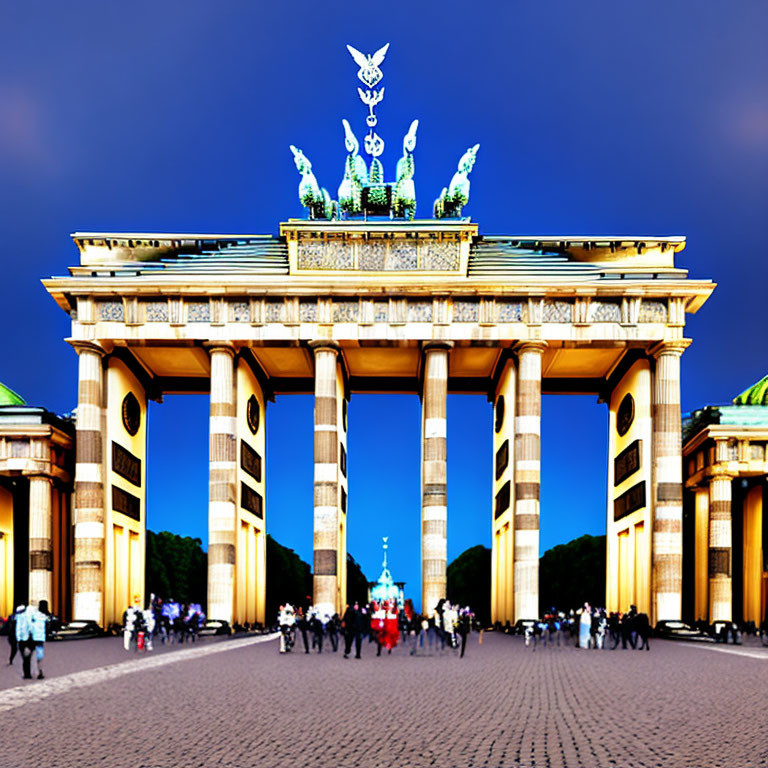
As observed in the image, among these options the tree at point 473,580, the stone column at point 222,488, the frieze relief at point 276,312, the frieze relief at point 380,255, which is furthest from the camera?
the tree at point 473,580

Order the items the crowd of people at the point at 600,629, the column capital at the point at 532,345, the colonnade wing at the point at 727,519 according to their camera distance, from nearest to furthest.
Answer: the crowd of people at the point at 600,629
the column capital at the point at 532,345
the colonnade wing at the point at 727,519

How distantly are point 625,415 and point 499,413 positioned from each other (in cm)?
714

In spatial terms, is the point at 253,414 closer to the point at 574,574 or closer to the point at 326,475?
the point at 326,475

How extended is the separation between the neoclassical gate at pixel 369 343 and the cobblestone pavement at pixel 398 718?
20.5 meters

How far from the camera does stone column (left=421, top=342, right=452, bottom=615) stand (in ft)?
147

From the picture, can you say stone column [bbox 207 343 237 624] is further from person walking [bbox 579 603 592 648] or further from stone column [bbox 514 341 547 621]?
person walking [bbox 579 603 592 648]

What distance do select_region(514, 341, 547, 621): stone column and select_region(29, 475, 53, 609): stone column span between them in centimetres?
2302

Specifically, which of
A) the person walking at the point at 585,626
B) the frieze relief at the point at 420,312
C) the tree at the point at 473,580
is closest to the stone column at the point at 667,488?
the person walking at the point at 585,626

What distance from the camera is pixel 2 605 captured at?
182 ft

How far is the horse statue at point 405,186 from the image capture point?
50594 millimetres

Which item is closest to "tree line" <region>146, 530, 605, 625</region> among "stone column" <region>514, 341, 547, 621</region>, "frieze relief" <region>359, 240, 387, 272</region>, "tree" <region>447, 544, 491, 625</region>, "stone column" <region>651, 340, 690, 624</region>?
"tree" <region>447, 544, 491, 625</region>

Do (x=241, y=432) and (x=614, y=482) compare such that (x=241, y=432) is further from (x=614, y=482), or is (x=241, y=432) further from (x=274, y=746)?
(x=274, y=746)

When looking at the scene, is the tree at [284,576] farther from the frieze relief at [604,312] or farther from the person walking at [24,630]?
the person walking at [24,630]

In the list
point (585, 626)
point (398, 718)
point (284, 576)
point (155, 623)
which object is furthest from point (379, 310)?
point (284, 576)
